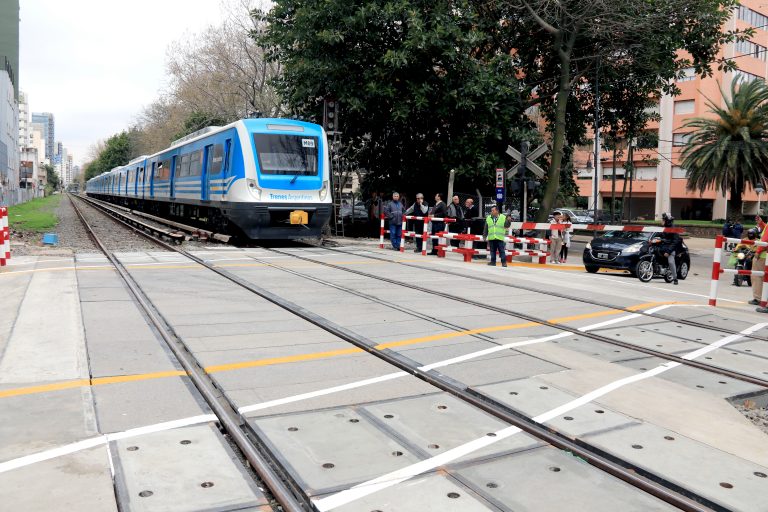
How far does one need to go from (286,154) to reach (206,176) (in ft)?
11.6

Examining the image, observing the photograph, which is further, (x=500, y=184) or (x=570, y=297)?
(x=500, y=184)

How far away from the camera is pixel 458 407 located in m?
4.80

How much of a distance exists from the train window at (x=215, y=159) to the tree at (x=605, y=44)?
10.4 meters

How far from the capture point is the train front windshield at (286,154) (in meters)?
17.2

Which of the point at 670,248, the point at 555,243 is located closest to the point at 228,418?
the point at 670,248

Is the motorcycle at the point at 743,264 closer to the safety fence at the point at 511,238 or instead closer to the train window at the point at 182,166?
the safety fence at the point at 511,238

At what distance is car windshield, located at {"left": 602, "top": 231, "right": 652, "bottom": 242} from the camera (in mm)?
15980

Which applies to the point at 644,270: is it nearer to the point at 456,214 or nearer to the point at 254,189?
the point at 456,214

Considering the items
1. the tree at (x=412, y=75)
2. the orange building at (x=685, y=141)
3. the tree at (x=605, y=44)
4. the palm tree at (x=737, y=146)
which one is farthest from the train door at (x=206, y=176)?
the orange building at (x=685, y=141)

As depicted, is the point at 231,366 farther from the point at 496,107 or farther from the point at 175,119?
the point at 175,119

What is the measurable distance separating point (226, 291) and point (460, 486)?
7.00 m

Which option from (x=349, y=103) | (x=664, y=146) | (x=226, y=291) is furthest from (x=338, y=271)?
(x=664, y=146)

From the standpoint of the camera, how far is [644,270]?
14.2 meters

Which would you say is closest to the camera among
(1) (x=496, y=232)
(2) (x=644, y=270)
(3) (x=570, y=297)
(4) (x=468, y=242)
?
(3) (x=570, y=297)
